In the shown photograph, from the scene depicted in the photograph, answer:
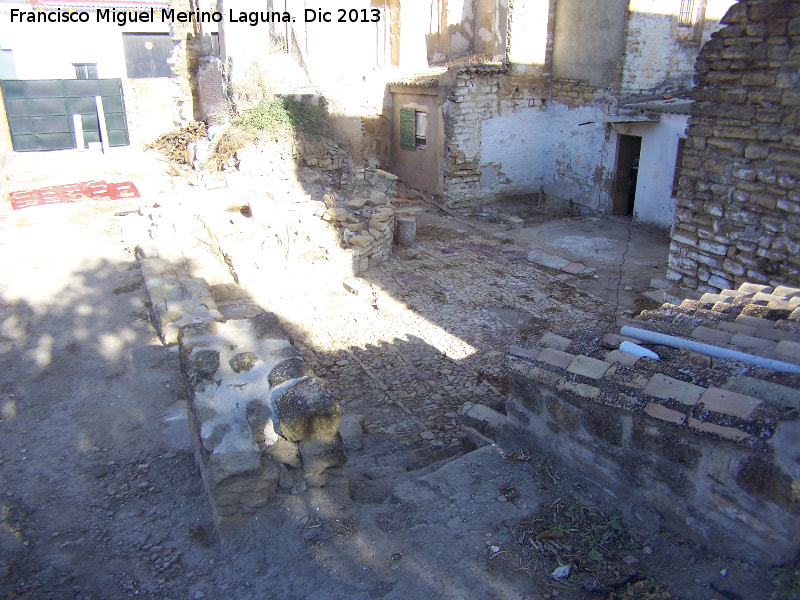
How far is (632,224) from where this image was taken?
12734 mm

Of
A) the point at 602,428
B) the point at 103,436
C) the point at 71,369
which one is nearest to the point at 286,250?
the point at 71,369

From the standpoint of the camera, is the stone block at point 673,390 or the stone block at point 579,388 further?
the stone block at point 579,388

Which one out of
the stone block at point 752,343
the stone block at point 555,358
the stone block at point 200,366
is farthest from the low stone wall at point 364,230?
the stone block at point 752,343

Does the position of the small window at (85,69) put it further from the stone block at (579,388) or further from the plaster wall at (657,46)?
the stone block at (579,388)

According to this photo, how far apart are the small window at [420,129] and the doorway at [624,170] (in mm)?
5119

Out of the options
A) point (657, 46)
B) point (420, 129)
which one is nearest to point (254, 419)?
point (657, 46)

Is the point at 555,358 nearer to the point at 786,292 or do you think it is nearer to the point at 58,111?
the point at 786,292

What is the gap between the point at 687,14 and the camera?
13016mm

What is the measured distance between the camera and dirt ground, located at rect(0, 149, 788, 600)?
2.81m

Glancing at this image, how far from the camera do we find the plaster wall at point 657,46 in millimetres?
12445

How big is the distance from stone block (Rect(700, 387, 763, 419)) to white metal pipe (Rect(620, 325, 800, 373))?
417mm

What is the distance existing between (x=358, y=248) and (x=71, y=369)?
5.17 m

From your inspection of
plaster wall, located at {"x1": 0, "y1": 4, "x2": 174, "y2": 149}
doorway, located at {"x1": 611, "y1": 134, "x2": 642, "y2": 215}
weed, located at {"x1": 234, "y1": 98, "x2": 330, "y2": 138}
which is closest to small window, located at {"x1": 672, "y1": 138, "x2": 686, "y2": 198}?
doorway, located at {"x1": 611, "y1": 134, "x2": 642, "y2": 215}

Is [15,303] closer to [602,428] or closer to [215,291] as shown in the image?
[215,291]
